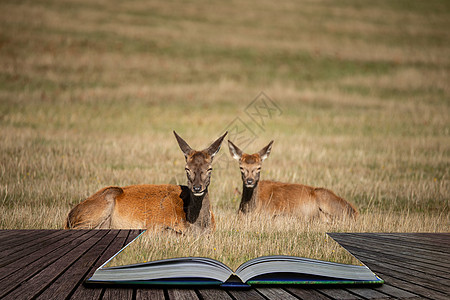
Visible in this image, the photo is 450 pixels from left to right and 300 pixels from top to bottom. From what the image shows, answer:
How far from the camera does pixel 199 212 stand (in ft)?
23.9

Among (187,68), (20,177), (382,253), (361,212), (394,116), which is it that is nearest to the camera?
(382,253)

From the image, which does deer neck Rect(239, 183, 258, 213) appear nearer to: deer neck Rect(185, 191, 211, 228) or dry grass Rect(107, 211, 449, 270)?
dry grass Rect(107, 211, 449, 270)

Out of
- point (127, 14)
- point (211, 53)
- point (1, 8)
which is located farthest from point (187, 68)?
point (1, 8)

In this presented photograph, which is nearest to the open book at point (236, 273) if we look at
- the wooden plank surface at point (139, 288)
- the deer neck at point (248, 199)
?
the wooden plank surface at point (139, 288)

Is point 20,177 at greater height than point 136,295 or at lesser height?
greater

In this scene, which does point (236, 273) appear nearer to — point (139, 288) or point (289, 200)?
point (139, 288)

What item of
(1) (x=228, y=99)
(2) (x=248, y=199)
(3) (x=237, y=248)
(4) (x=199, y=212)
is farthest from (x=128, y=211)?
(1) (x=228, y=99)

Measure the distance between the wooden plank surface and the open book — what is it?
82 mm

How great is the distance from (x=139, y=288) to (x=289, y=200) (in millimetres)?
5723

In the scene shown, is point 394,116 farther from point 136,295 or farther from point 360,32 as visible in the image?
point 136,295

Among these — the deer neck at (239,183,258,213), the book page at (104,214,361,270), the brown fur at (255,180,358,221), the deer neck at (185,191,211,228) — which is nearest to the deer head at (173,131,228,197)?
the deer neck at (185,191,211,228)

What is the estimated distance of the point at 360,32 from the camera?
51375mm

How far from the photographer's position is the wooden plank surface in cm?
421

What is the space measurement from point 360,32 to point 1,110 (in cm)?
3702
